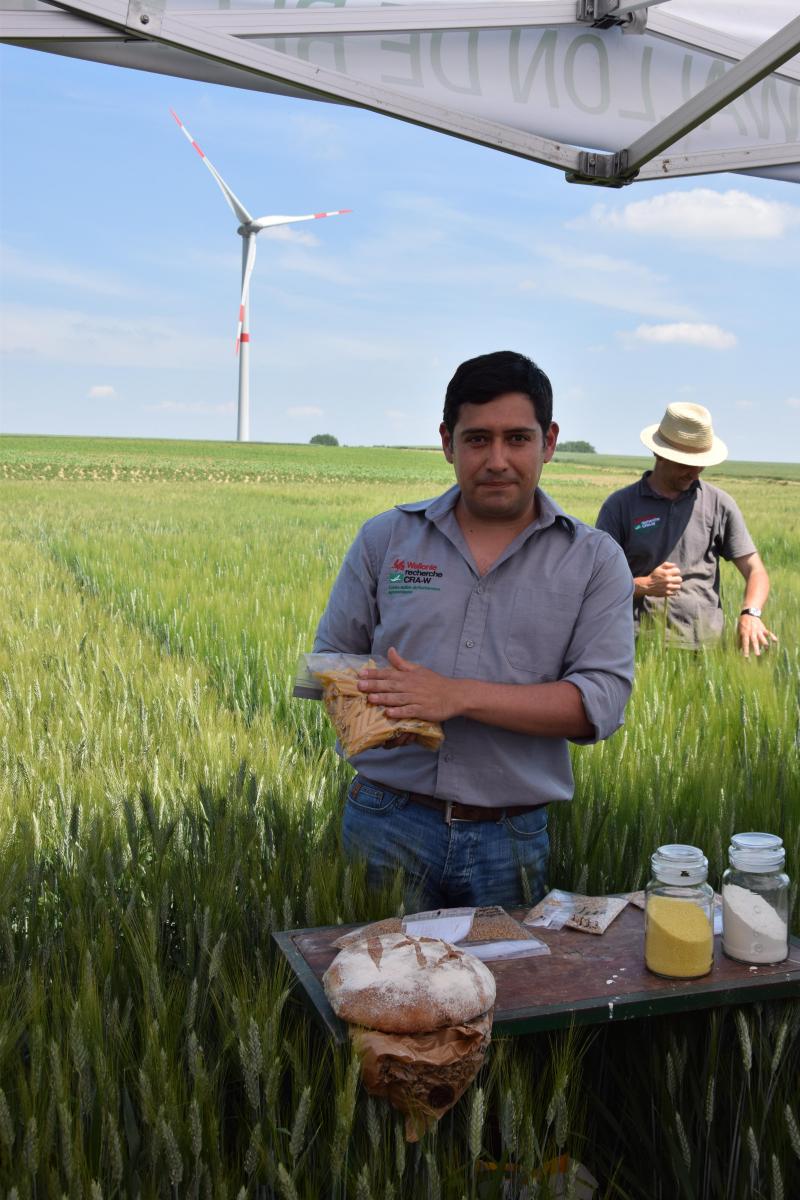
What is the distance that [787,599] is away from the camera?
30.3 feet

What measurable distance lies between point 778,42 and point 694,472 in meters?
2.32

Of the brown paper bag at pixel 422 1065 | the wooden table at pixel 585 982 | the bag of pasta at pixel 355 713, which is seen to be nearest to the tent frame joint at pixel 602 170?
the bag of pasta at pixel 355 713

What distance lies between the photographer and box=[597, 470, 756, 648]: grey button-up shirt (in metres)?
4.75

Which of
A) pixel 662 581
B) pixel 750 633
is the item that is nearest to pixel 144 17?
pixel 662 581

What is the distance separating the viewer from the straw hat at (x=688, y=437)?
15.0ft

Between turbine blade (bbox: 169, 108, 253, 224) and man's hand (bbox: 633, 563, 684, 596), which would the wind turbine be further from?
man's hand (bbox: 633, 563, 684, 596)

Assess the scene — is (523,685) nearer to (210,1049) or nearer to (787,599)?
(210,1049)

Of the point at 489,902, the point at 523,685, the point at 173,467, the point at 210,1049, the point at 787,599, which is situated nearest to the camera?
the point at 210,1049

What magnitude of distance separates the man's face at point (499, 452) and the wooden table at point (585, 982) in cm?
87

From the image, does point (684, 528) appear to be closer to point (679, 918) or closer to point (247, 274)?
point (679, 918)

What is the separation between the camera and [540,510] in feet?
7.91

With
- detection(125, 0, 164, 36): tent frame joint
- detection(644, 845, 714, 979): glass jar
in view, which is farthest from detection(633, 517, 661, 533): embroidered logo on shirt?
detection(644, 845, 714, 979): glass jar

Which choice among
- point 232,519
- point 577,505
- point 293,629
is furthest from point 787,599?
point 577,505

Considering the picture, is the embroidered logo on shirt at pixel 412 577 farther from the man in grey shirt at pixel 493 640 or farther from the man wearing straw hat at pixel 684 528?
the man wearing straw hat at pixel 684 528
